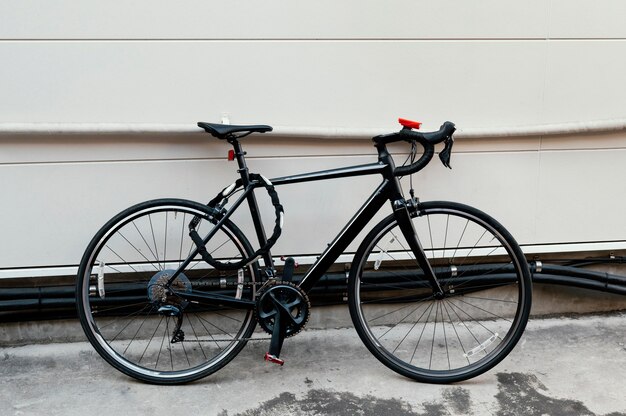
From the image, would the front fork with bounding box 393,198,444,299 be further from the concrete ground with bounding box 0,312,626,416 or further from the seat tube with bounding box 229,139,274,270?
the seat tube with bounding box 229,139,274,270

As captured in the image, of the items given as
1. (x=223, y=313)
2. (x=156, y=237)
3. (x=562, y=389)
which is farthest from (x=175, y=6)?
(x=562, y=389)

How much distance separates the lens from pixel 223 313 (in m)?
3.95

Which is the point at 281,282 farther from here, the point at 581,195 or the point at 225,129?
the point at 581,195

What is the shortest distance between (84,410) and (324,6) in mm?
2254

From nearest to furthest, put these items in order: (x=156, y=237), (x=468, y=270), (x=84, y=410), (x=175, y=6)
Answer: (x=84, y=410)
(x=175, y=6)
(x=156, y=237)
(x=468, y=270)

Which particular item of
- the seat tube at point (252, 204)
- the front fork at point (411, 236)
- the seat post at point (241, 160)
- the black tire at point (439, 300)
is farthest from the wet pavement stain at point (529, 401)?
the seat post at point (241, 160)

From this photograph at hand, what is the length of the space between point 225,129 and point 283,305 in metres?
0.90

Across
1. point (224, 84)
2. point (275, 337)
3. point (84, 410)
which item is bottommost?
point (84, 410)

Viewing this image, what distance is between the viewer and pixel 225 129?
3.34 meters

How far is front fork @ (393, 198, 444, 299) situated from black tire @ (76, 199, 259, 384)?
76 centimetres

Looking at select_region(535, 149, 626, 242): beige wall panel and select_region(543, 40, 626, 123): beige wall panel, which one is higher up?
select_region(543, 40, 626, 123): beige wall panel

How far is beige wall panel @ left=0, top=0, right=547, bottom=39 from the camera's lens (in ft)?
11.1

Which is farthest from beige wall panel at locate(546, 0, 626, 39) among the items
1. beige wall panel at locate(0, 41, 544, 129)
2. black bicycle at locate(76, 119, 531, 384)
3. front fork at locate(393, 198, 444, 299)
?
front fork at locate(393, 198, 444, 299)

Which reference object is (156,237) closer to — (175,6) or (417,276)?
(175,6)
